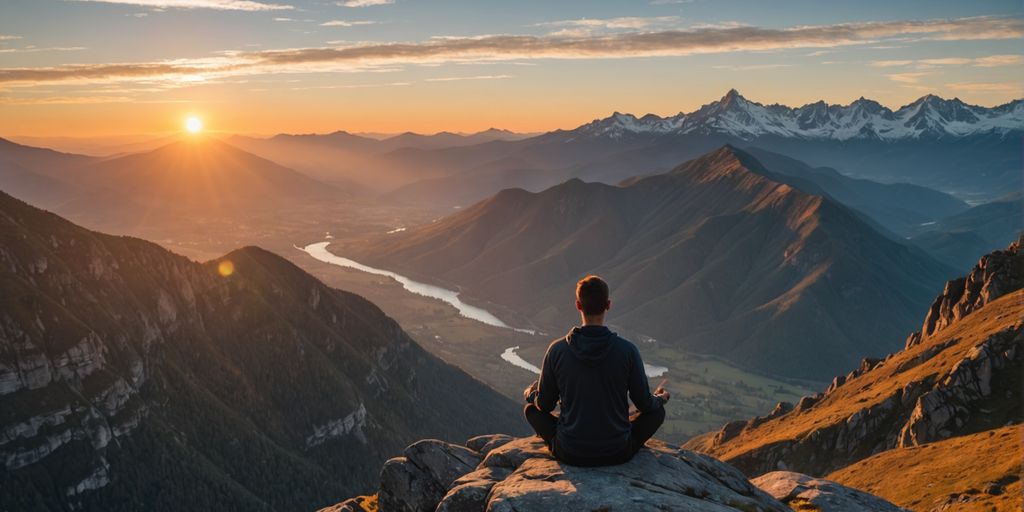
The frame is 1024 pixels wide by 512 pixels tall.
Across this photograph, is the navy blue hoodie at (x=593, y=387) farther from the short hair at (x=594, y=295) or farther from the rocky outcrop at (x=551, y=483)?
the rocky outcrop at (x=551, y=483)

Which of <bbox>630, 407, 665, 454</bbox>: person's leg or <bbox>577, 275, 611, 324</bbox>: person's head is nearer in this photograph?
<bbox>577, 275, 611, 324</bbox>: person's head

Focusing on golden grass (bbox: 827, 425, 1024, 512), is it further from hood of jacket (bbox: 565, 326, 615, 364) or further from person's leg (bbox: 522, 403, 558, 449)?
hood of jacket (bbox: 565, 326, 615, 364)

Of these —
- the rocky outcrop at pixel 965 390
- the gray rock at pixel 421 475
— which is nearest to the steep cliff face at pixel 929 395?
the rocky outcrop at pixel 965 390

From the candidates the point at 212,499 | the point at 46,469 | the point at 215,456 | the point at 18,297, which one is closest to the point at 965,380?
the point at 212,499

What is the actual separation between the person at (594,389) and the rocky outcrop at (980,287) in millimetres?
136898

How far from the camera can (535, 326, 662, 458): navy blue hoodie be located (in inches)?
964

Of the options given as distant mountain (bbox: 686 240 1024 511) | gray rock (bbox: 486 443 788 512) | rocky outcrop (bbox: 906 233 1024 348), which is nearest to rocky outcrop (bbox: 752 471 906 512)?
gray rock (bbox: 486 443 788 512)

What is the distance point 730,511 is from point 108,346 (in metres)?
211

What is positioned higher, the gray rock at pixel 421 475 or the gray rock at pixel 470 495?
the gray rock at pixel 470 495

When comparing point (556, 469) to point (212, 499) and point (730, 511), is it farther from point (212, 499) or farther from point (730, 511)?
point (212, 499)

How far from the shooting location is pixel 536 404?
26766mm

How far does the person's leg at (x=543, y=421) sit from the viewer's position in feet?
88.1

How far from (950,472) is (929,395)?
28.9 m

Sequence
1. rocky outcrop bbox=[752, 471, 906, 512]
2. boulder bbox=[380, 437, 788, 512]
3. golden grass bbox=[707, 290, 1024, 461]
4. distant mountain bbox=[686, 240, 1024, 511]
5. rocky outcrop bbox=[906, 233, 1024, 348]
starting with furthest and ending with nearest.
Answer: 1. rocky outcrop bbox=[906, 233, 1024, 348]
2. golden grass bbox=[707, 290, 1024, 461]
3. distant mountain bbox=[686, 240, 1024, 511]
4. rocky outcrop bbox=[752, 471, 906, 512]
5. boulder bbox=[380, 437, 788, 512]
